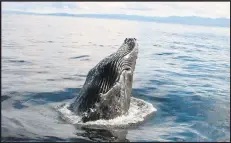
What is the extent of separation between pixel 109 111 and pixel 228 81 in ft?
30.6

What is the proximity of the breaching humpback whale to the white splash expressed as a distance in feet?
0.32

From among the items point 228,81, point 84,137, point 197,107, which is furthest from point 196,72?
point 84,137

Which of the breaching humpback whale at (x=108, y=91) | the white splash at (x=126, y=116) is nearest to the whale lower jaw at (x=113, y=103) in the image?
the breaching humpback whale at (x=108, y=91)

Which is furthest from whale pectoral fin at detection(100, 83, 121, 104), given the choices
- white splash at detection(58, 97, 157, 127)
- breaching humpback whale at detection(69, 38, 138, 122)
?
white splash at detection(58, 97, 157, 127)

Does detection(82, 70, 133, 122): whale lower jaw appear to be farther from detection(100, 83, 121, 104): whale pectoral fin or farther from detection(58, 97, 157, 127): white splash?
detection(58, 97, 157, 127): white splash

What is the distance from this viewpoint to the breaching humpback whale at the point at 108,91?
7.80 meters

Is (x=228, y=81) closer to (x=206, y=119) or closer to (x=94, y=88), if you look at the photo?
(x=206, y=119)

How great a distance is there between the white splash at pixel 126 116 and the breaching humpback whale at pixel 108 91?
10 centimetres

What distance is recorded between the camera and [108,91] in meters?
7.84

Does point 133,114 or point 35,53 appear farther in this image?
point 35,53

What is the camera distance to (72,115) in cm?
834

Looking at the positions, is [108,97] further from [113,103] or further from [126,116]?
[126,116]

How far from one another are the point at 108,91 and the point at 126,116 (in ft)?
3.49

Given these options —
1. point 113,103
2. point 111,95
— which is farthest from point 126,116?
point 111,95
